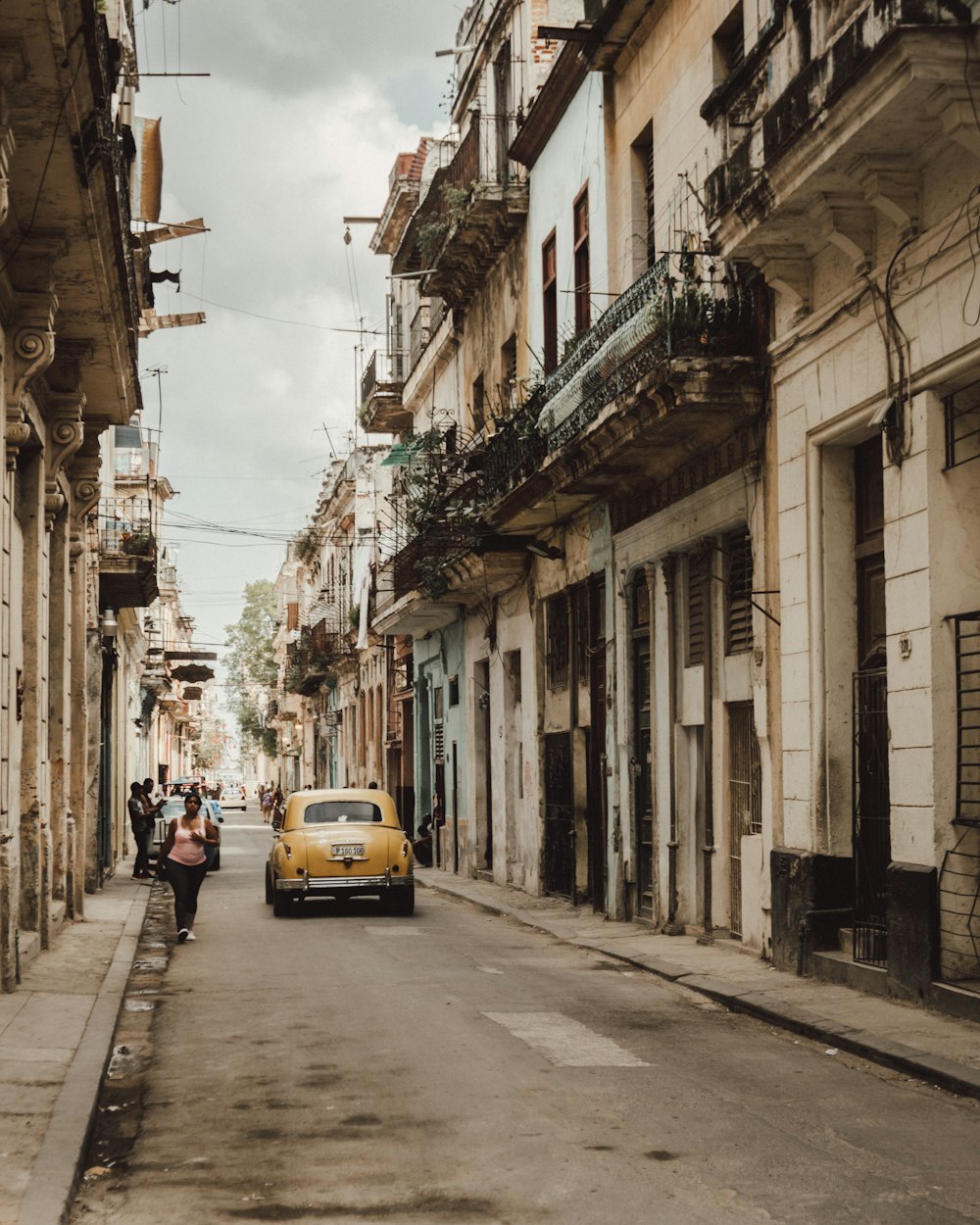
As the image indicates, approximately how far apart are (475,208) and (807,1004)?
15290 millimetres

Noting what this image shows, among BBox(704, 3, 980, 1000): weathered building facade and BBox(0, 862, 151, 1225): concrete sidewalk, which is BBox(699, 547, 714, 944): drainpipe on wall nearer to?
BBox(704, 3, 980, 1000): weathered building facade

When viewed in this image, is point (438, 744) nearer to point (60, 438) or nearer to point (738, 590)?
point (60, 438)

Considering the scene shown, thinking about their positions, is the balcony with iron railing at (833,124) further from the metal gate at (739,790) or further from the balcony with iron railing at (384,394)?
the balcony with iron railing at (384,394)

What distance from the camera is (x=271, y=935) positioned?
17.1m

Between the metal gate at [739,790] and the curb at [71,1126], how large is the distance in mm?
5816

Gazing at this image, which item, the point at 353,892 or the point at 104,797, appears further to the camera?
the point at 104,797

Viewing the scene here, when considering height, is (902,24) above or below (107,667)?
above

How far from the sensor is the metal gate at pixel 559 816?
70.3 ft

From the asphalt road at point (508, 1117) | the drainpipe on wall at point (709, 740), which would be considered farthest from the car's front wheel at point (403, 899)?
the asphalt road at point (508, 1117)

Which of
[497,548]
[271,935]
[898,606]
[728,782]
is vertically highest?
[497,548]

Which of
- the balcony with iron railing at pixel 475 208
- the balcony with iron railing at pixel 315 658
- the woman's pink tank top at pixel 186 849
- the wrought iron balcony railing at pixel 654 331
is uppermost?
the balcony with iron railing at pixel 475 208

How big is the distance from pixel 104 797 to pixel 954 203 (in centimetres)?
2017

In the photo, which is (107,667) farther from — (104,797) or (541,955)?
(541,955)

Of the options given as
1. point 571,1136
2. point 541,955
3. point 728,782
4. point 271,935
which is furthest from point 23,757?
point 571,1136
